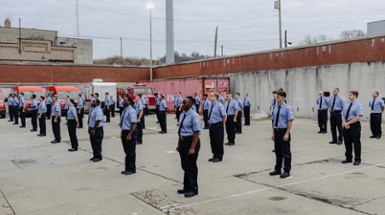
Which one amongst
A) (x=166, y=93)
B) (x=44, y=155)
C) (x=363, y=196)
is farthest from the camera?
(x=166, y=93)

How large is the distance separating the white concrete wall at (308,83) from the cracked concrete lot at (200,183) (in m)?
7.84

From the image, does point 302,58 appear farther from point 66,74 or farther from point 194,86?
point 66,74

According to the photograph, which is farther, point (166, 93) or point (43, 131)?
point (166, 93)

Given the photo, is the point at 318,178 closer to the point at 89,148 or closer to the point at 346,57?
the point at 89,148

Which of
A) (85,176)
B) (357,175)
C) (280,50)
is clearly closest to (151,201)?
(85,176)

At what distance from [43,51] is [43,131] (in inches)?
1422

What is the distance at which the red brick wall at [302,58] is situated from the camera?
2023cm

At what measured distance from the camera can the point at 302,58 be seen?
23.8m

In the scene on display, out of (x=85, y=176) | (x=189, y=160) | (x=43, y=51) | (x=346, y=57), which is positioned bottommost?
(x=85, y=176)

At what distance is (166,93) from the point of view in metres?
31.9

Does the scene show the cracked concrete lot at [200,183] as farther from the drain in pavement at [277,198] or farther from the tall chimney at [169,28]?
the tall chimney at [169,28]

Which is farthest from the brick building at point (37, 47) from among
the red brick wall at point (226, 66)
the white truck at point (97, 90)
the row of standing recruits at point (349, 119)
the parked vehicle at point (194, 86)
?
the row of standing recruits at point (349, 119)

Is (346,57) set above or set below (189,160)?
above

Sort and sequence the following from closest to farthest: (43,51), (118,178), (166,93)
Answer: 1. (118,178)
2. (166,93)
3. (43,51)
